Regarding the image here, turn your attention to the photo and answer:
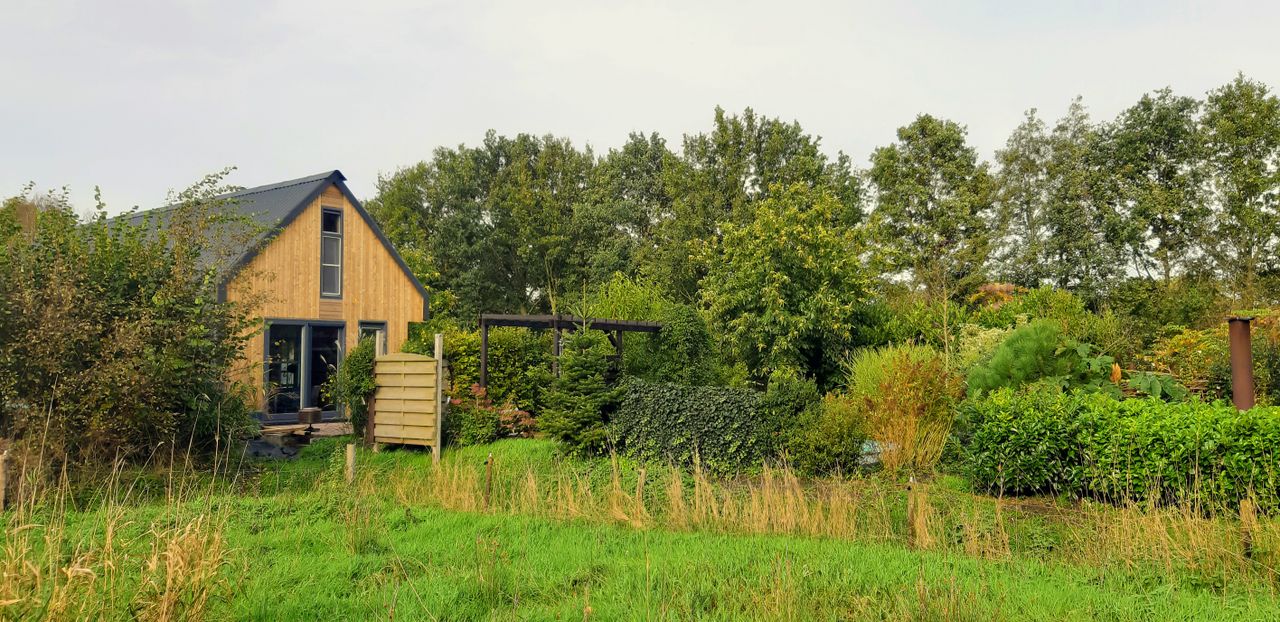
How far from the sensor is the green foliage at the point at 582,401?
1155 cm

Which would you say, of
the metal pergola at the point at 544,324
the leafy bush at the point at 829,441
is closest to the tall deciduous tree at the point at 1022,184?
the metal pergola at the point at 544,324

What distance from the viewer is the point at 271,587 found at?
536cm

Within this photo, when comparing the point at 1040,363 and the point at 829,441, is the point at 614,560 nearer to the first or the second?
the point at 829,441

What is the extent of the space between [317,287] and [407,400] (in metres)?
6.01

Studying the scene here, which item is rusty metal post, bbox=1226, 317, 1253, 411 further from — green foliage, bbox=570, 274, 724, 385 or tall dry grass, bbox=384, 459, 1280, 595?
green foliage, bbox=570, 274, 724, 385

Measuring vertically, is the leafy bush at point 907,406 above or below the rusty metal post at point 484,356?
below

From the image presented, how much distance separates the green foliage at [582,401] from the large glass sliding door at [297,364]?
22.1 feet

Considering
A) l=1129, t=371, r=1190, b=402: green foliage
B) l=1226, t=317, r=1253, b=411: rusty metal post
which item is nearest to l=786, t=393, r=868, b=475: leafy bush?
l=1129, t=371, r=1190, b=402: green foliage

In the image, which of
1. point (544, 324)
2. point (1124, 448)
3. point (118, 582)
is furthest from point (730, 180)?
point (118, 582)

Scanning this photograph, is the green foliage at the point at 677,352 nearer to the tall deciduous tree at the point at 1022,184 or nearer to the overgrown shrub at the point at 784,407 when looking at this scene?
the overgrown shrub at the point at 784,407

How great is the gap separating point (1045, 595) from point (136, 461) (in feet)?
29.4

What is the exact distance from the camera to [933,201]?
29906 millimetres

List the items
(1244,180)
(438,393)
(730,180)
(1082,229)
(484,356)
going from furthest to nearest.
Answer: (730,180), (1082,229), (1244,180), (484,356), (438,393)

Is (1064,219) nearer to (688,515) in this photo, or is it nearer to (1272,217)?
(1272,217)
